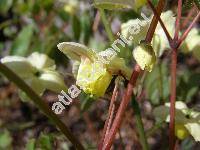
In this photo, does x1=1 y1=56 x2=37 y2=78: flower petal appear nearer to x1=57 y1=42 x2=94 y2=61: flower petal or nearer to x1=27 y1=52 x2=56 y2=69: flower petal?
x1=27 y1=52 x2=56 y2=69: flower petal

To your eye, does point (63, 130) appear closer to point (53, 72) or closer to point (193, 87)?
point (53, 72)

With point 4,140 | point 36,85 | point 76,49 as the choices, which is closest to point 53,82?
point 36,85

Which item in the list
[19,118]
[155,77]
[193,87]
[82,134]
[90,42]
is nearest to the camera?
[193,87]

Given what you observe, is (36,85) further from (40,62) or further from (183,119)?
(183,119)

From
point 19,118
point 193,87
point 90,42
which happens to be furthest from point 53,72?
point 19,118

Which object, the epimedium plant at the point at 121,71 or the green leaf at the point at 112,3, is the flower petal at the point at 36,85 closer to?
the epimedium plant at the point at 121,71

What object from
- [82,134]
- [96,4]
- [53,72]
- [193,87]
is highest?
[96,4]

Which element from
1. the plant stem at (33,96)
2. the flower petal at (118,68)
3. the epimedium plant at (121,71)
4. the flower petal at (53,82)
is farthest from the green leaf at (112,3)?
the flower petal at (53,82)
